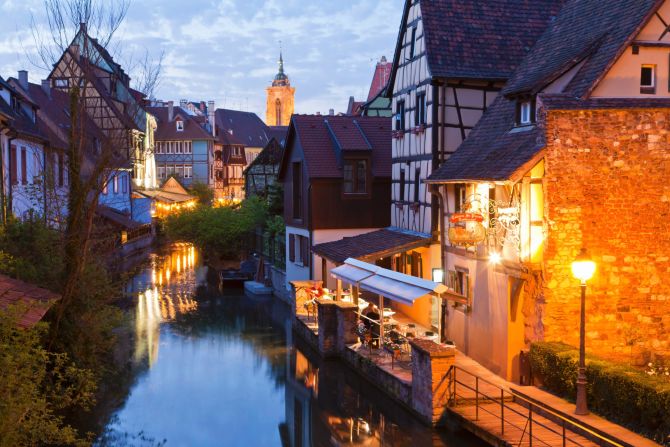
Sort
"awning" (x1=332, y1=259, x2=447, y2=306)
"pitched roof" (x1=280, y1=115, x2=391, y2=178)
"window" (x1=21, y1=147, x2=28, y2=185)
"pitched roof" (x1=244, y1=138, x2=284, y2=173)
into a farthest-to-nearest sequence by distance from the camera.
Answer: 1. "pitched roof" (x1=244, y1=138, x2=284, y2=173)
2. "pitched roof" (x1=280, y1=115, x2=391, y2=178)
3. "window" (x1=21, y1=147, x2=28, y2=185)
4. "awning" (x1=332, y1=259, x2=447, y2=306)

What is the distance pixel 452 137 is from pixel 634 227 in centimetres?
796

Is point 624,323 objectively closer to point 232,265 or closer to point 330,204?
point 330,204

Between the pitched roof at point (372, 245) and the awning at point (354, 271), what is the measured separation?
1.55 m

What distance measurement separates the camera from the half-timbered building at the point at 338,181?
30.8 meters

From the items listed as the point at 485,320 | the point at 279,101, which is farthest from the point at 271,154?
the point at 279,101

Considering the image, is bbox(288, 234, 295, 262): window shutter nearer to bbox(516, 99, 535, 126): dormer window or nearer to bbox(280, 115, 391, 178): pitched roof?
bbox(280, 115, 391, 178): pitched roof

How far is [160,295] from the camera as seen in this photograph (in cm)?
3369

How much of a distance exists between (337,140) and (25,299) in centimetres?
1965

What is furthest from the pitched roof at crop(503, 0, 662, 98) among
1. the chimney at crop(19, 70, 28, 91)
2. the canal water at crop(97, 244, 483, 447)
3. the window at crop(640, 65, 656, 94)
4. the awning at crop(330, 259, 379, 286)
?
the chimney at crop(19, 70, 28, 91)

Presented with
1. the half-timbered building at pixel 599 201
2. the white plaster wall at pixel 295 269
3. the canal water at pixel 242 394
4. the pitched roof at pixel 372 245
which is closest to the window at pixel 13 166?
the canal water at pixel 242 394

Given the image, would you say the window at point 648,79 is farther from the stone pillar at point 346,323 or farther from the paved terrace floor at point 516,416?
the stone pillar at point 346,323

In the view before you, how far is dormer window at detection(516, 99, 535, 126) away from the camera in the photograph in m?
17.6

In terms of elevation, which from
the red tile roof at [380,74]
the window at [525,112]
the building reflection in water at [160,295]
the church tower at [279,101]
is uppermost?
the church tower at [279,101]

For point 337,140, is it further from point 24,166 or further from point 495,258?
point 495,258
